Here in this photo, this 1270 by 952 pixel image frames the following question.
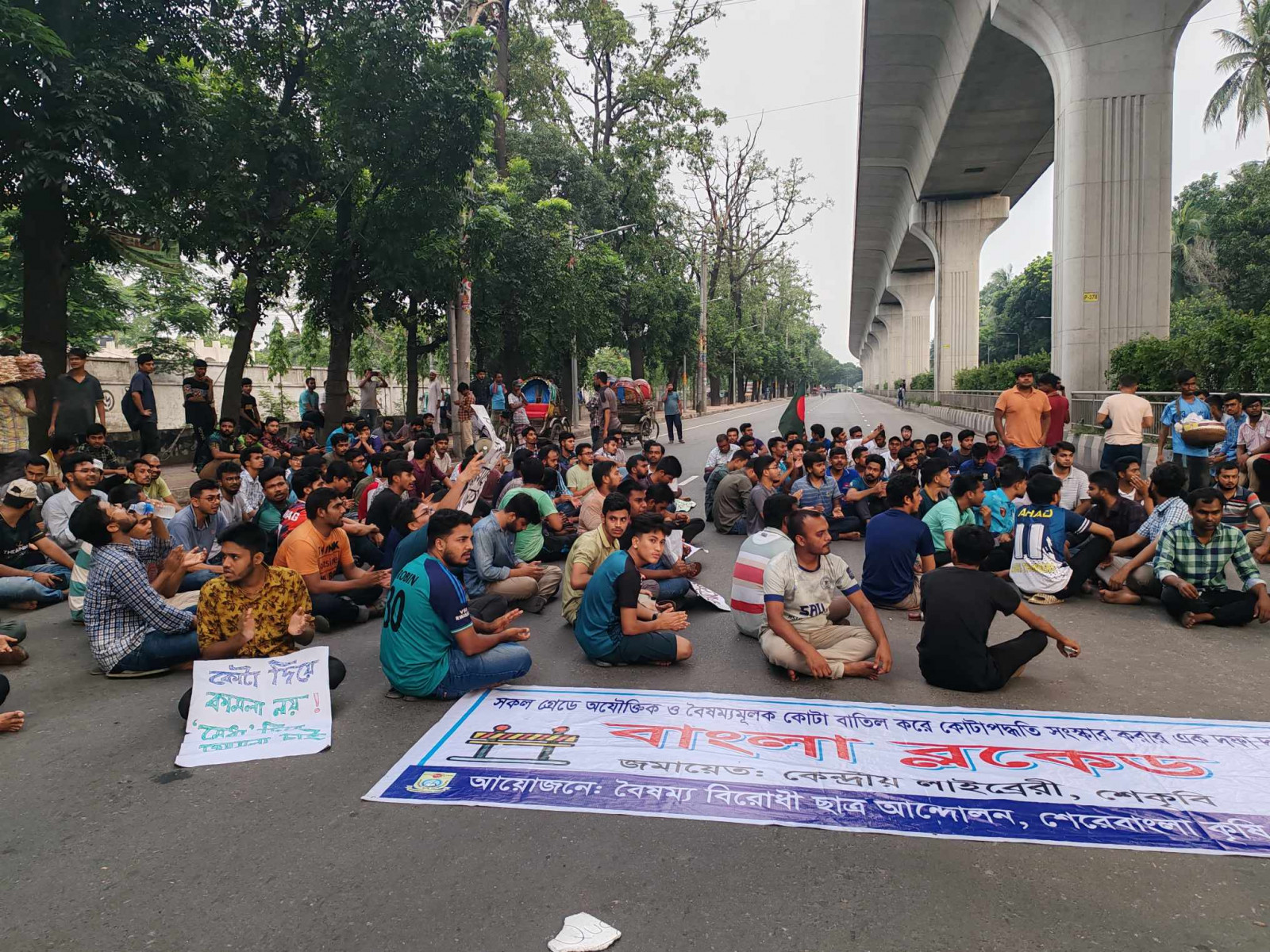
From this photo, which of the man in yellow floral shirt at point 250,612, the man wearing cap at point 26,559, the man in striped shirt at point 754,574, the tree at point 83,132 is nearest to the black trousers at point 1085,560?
the man in striped shirt at point 754,574

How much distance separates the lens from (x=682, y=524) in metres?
8.68

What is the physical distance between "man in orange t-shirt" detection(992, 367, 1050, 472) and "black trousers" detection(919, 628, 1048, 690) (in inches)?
242

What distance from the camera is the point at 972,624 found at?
511 cm

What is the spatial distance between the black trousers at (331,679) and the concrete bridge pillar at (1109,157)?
58.7 ft

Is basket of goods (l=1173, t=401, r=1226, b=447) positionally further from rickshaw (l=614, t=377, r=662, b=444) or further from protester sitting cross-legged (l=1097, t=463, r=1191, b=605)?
rickshaw (l=614, t=377, r=662, b=444)

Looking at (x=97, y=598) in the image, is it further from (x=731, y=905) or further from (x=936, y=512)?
(x=936, y=512)

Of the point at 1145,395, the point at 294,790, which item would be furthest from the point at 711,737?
the point at 1145,395

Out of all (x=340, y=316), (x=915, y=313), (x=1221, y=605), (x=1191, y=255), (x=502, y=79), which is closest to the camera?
(x=1221, y=605)

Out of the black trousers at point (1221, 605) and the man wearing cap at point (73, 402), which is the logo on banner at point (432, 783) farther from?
the man wearing cap at point (73, 402)

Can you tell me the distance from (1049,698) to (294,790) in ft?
13.3

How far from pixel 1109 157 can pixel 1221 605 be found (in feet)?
48.1

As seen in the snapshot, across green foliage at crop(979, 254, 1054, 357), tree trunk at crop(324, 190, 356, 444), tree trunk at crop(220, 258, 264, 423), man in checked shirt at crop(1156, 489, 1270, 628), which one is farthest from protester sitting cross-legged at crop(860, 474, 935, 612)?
green foliage at crop(979, 254, 1054, 357)

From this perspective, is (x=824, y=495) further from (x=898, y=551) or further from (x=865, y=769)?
(x=865, y=769)

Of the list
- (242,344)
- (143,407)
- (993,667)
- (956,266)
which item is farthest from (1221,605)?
(956,266)
